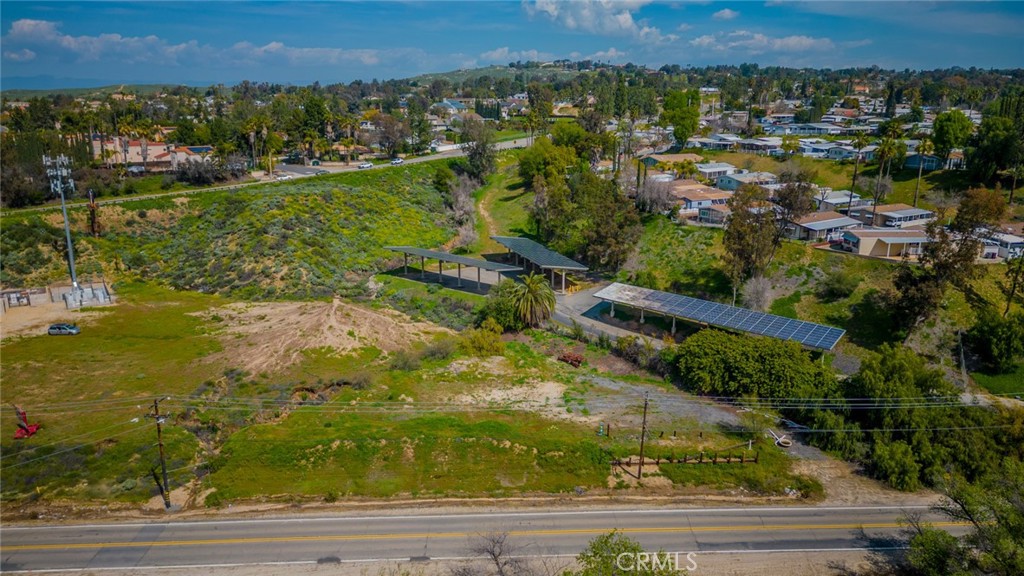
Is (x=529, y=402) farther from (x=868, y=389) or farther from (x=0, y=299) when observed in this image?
(x=0, y=299)

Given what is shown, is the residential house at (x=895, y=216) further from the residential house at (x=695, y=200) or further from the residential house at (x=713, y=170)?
the residential house at (x=713, y=170)

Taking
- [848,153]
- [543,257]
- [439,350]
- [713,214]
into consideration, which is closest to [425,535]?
[439,350]

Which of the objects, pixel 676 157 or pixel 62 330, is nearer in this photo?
pixel 62 330

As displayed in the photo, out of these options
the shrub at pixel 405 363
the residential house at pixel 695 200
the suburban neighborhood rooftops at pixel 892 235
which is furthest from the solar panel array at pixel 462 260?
the suburban neighborhood rooftops at pixel 892 235

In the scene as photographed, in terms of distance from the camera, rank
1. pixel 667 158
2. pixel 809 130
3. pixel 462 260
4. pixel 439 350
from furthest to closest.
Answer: pixel 809 130 < pixel 667 158 < pixel 462 260 < pixel 439 350

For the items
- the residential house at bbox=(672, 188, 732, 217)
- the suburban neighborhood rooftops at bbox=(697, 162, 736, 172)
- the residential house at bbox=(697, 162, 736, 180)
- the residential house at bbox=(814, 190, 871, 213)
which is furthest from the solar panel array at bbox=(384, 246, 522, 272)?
the suburban neighborhood rooftops at bbox=(697, 162, 736, 172)

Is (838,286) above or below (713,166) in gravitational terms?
below

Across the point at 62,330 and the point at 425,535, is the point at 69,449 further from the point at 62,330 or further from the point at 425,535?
the point at 425,535

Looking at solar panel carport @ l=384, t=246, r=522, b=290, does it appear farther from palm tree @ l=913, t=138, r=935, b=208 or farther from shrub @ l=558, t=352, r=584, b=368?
palm tree @ l=913, t=138, r=935, b=208
